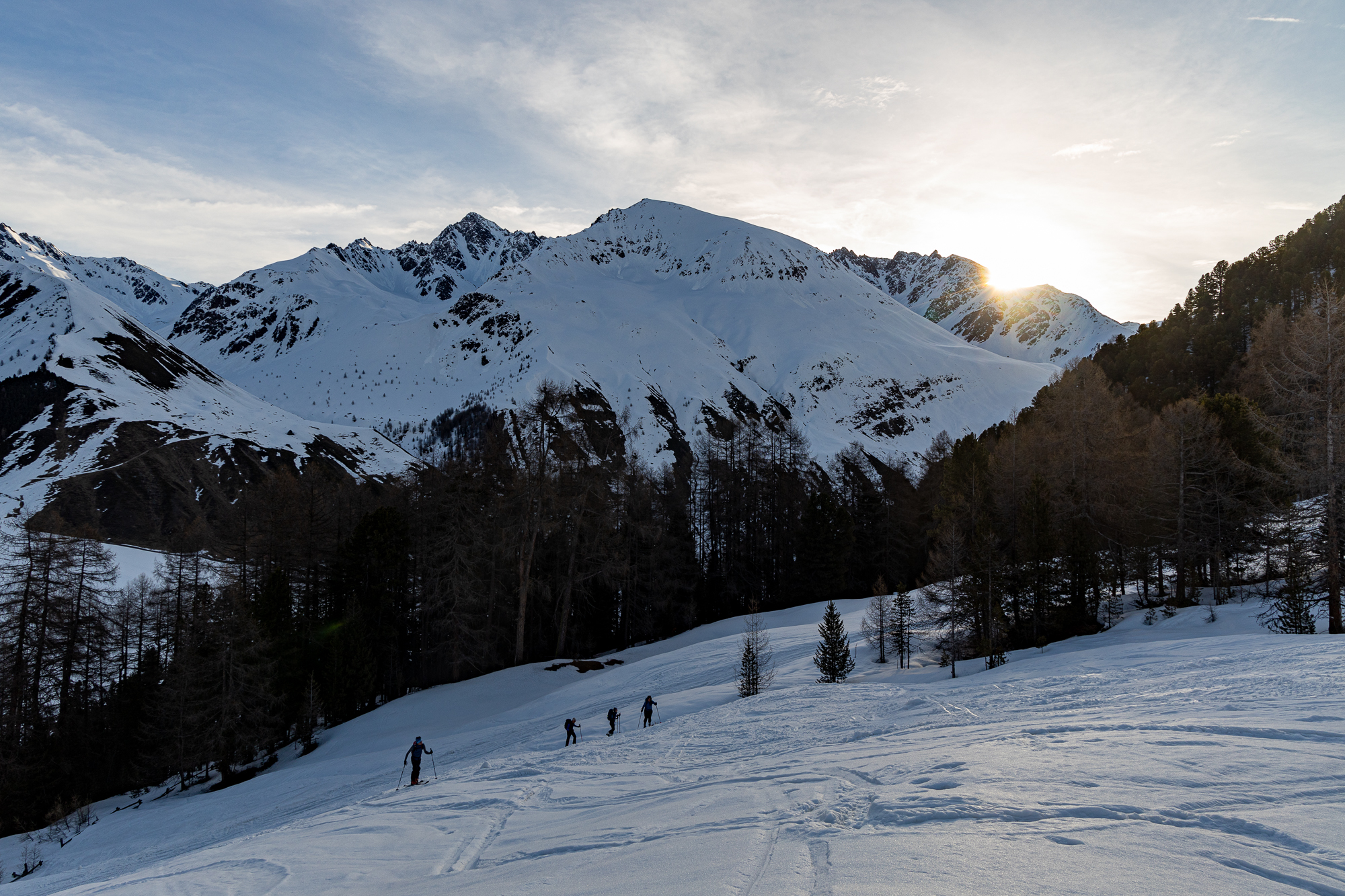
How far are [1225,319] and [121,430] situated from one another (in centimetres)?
13515

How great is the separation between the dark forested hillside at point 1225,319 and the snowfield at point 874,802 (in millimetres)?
56103

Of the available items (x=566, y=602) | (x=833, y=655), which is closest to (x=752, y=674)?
(x=833, y=655)

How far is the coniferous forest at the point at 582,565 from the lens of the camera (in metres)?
28.4

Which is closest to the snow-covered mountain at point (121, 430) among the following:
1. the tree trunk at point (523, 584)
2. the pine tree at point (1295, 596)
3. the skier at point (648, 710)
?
the tree trunk at point (523, 584)

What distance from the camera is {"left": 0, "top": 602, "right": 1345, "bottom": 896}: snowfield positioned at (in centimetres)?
602

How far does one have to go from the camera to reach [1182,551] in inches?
1116

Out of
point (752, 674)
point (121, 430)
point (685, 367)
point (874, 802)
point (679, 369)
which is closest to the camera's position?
point (874, 802)

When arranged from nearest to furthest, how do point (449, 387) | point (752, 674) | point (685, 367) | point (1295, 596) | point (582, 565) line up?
point (1295, 596), point (752, 674), point (582, 565), point (685, 367), point (449, 387)

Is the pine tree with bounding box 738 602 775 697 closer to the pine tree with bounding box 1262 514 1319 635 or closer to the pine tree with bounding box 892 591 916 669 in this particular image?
the pine tree with bounding box 892 591 916 669

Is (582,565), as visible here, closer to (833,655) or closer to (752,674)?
(752,674)

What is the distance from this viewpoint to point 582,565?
139 ft

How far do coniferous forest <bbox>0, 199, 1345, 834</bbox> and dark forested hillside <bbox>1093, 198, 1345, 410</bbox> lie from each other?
67.4ft

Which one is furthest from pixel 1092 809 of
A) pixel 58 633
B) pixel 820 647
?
pixel 58 633

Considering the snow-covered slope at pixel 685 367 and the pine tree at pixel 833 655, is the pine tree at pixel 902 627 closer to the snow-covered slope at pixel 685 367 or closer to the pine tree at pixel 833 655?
the pine tree at pixel 833 655
